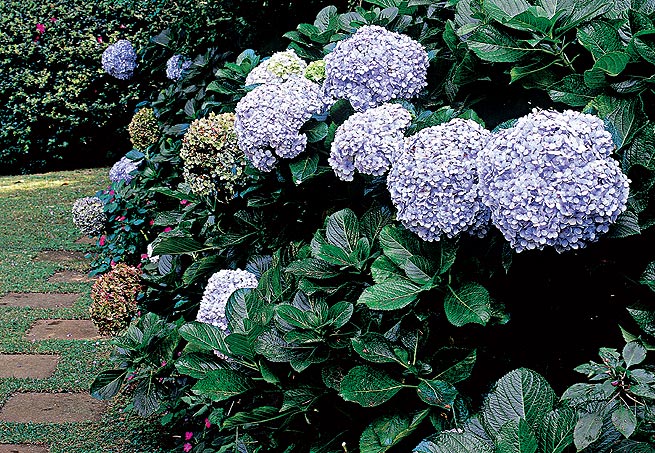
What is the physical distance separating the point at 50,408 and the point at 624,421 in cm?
303

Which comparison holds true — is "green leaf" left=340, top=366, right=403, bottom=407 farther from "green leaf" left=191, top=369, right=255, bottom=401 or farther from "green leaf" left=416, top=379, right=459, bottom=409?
"green leaf" left=191, top=369, right=255, bottom=401

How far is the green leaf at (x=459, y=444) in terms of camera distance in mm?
1614

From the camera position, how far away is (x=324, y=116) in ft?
8.79

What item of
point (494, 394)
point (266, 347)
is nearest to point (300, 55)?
point (266, 347)

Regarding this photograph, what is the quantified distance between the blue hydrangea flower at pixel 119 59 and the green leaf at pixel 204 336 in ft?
17.8

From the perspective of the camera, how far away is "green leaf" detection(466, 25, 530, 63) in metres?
2.28

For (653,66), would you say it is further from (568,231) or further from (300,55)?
(300,55)

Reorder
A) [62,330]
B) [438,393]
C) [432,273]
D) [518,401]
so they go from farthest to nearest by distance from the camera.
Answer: [62,330] → [432,273] → [438,393] → [518,401]

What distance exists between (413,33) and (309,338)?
1.45 meters

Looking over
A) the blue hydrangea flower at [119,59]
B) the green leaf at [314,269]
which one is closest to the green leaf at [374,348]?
the green leaf at [314,269]

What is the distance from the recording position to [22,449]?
3537 mm

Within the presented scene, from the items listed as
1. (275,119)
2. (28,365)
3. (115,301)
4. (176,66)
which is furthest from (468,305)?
(176,66)

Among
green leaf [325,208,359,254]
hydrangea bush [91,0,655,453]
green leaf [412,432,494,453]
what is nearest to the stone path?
hydrangea bush [91,0,655,453]

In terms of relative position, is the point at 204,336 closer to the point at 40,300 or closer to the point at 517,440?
the point at 517,440
